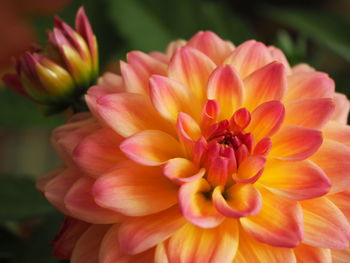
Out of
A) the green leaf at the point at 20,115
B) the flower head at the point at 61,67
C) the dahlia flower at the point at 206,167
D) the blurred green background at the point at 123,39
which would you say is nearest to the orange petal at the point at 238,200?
the dahlia flower at the point at 206,167

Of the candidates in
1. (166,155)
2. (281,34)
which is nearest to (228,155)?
(166,155)

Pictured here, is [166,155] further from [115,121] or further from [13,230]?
[13,230]

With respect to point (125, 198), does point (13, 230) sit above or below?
below

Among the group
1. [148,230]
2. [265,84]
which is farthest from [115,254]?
[265,84]

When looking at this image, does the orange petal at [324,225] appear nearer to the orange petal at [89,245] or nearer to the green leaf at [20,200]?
the orange petal at [89,245]

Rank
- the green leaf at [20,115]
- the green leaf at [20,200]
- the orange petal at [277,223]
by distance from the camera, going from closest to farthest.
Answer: the orange petal at [277,223]
the green leaf at [20,200]
the green leaf at [20,115]
